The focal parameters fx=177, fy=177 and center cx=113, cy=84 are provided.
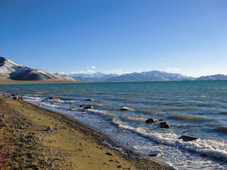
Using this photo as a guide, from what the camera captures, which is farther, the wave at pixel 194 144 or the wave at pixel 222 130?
the wave at pixel 222 130

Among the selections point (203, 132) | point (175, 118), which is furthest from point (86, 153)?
point (175, 118)

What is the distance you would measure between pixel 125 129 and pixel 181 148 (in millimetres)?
5210

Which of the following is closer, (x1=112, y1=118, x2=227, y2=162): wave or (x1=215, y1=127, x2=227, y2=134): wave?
(x1=112, y1=118, x2=227, y2=162): wave

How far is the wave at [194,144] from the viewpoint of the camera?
9.84 meters

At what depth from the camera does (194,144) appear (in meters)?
11.3

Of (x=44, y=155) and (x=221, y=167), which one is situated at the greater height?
(x=44, y=155)

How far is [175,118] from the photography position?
1981cm

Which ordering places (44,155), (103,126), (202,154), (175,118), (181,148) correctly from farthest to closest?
(175,118)
(103,126)
(181,148)
(202,154)
(44,155)

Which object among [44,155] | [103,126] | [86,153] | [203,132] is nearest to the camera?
[44,155]

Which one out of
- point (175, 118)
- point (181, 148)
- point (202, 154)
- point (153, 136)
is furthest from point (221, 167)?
point (175, 118)

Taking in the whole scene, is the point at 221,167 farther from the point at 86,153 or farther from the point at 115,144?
the point at 86,153

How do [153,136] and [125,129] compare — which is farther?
[125,129]

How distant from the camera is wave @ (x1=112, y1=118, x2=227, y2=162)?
32.3ft

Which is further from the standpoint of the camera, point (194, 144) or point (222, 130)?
point (222, 130)
